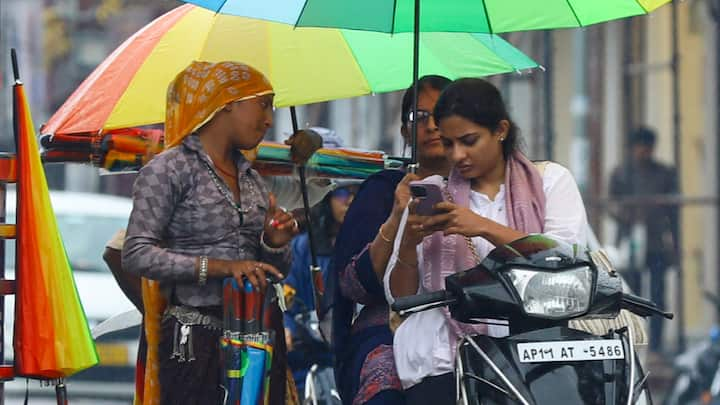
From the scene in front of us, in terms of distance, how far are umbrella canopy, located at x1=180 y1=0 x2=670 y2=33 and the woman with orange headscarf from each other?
340 millimetres

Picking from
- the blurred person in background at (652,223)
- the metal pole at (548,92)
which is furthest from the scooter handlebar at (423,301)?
the blurred person in background at (652,223)

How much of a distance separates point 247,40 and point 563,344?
9.08 feet

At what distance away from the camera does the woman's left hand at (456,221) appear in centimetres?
491

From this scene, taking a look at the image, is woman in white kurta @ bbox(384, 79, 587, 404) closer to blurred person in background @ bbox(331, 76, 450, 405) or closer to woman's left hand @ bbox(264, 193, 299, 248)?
blurred person in background @ bbox(331, 76, 450, 405)

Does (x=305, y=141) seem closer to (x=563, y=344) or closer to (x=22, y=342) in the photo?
(x=22, y=342)

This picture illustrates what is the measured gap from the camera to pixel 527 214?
203 inches

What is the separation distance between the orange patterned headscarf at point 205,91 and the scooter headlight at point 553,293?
148 centimetres

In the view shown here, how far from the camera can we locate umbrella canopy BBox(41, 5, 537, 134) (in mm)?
6691

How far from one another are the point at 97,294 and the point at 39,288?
7.18 m

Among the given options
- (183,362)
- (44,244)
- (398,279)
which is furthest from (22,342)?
(398,279)

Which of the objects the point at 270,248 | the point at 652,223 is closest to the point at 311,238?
the point at 270,248

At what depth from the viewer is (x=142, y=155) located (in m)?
6.64

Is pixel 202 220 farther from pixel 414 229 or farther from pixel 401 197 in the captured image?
pixel 414 229

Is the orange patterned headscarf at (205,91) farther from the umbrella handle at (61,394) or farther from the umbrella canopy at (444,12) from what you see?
the umbrella handle at (61,394)
